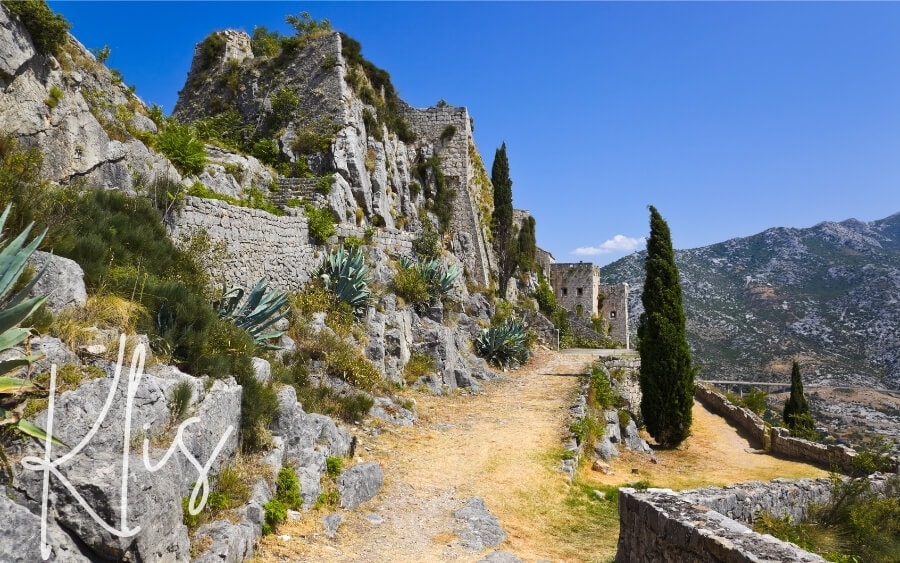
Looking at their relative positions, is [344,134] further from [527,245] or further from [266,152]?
[527,245]

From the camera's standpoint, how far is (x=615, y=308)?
4181 centimetres

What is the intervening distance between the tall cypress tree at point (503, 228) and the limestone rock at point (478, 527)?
2137 centimetres

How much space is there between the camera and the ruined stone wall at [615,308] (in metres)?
41.1

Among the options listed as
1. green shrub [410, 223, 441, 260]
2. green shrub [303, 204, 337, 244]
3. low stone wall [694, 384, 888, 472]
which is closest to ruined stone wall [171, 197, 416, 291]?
green shrub [303, 204, 337, 244]

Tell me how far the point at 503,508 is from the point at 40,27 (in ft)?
36.1

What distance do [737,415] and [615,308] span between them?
76.1ft

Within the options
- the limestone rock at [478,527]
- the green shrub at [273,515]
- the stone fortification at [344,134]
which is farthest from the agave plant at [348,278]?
the green shrub at [273,515]

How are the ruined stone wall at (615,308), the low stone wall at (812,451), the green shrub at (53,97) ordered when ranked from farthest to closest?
the ruined stone wall at (615,308)
the low stone wall at (812,451)
the green shrub at (53,97)

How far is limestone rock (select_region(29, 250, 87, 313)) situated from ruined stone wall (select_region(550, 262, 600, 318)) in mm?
37175

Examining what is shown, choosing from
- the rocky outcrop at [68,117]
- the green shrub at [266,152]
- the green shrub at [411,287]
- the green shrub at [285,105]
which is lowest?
the green shrub at [411,287]

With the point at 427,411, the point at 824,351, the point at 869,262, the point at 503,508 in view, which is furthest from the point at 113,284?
the point at 869,262

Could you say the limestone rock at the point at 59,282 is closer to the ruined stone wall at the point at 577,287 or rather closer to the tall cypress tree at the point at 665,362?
the tall cypress tree at the point at 665,362

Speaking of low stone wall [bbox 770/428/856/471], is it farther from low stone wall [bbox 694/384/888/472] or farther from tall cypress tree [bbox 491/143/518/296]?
tall cypress tree [bbox 491/143/518/296]

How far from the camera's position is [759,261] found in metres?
76.9
